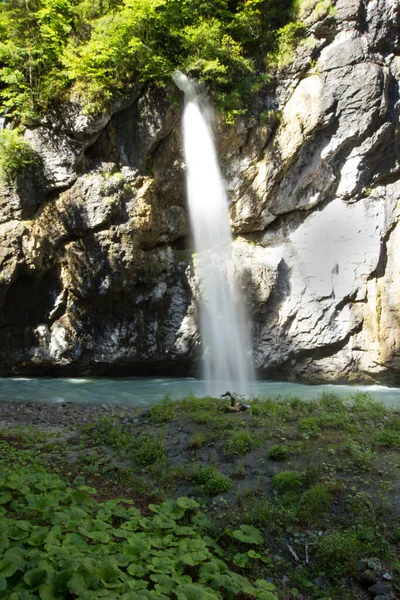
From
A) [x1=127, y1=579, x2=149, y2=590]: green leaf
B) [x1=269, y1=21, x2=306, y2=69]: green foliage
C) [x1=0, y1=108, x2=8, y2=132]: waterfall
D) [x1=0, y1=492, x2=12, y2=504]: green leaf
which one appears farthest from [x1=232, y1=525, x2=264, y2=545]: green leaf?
[x1=269, y1=21, x2=306, y2=69]: green foliage

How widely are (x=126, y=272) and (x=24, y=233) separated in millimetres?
3473

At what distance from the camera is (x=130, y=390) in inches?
525

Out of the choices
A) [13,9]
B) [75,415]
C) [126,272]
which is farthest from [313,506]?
[13,9]

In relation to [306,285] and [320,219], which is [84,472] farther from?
[320,219]

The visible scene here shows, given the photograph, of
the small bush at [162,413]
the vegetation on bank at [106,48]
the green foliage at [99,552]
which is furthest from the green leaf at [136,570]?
the vegetation on bank at [106,48]

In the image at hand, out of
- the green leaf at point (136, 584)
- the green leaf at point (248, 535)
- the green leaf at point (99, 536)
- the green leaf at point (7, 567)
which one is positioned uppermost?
the green leaf at point (7, 567)

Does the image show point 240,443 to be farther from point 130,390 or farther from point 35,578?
point 130,390

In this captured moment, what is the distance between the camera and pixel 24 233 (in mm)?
13500

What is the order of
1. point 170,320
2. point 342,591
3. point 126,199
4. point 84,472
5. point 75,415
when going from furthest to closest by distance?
point 170,320 < point 126,199 < point 75,415 < point 84,472 < point 342,591

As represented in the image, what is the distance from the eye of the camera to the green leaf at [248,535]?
391cm

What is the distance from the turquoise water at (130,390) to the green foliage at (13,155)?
21.7 feet

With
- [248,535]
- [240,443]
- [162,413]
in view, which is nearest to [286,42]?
[162,413]

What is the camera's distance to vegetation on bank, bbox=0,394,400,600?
9.40ft

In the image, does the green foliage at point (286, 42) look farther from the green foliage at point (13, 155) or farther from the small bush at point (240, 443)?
the small bush at point (240, 443)
